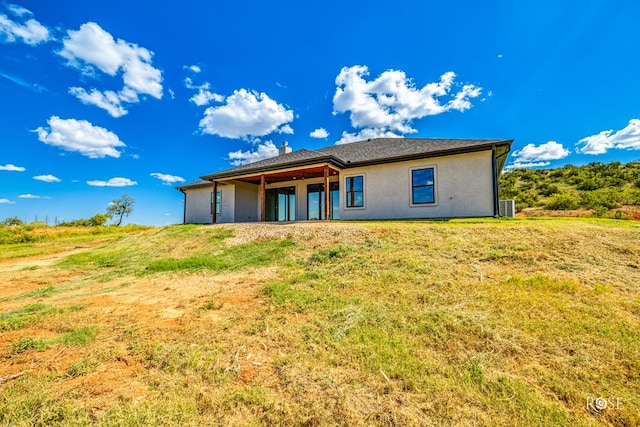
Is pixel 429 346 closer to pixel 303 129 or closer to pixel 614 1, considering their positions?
pixel 614 1

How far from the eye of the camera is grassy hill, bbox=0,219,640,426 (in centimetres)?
195

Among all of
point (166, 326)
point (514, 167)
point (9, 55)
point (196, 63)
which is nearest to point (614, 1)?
point (166, 326)

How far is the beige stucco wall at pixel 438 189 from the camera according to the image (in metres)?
10.5

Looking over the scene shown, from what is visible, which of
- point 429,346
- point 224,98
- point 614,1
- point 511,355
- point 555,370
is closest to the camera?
point 555,370

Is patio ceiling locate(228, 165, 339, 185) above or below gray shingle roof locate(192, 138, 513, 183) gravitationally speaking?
below

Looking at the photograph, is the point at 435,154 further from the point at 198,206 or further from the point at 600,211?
the point at 198,206

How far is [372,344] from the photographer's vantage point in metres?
2.76

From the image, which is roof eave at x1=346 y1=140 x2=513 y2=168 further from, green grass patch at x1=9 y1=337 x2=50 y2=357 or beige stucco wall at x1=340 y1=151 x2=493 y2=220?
green grass patch at x1=9 y1=337 x2=50 y2=357

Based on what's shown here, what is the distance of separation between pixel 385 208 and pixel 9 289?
1218 cm

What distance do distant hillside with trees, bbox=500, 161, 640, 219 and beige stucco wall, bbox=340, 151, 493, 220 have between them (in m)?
8.09

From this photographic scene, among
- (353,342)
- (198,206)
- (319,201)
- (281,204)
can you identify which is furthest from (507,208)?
(198,206)

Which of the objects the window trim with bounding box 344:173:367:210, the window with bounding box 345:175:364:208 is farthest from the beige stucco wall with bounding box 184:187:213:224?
the window with bounding box 345:175:364:208

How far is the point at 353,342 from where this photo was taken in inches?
111

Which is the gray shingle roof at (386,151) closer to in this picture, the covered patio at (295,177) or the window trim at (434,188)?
the covered patio at (295,177)
